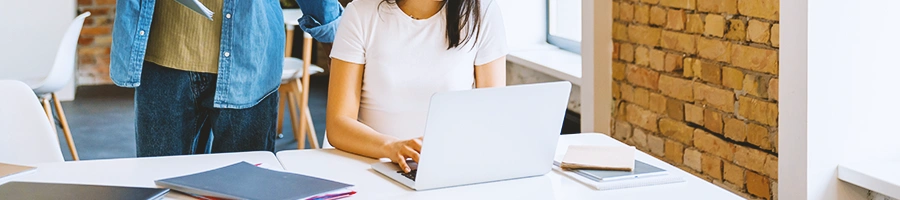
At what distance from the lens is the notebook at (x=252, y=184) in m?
1.50

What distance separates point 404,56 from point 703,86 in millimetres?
768


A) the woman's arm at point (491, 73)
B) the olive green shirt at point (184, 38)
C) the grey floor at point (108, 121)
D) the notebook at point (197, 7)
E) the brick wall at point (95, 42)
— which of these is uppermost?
the notebook at point (197, 7)

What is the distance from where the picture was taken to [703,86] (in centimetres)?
236

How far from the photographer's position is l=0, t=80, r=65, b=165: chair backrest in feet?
6.64

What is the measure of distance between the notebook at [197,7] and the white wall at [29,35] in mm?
3723

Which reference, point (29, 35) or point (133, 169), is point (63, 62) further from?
point (133, 169)

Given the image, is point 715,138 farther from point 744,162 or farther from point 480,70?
point 480,70

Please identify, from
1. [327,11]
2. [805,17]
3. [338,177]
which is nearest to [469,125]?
[338,177]

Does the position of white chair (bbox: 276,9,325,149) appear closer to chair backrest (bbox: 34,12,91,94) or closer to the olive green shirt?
chair backrest (bbox: 34,12,91,94)

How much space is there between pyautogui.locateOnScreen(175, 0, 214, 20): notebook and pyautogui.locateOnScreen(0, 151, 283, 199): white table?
375mm

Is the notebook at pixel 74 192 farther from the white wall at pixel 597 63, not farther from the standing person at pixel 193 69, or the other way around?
the white wall at pixel 597 63

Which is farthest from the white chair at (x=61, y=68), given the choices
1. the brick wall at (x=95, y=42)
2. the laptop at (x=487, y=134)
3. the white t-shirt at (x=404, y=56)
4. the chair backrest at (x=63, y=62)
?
the laptop at (x=487, y=134)

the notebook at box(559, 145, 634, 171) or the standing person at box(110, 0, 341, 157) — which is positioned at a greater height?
the standing person at box(110, 0, 341, 157)
